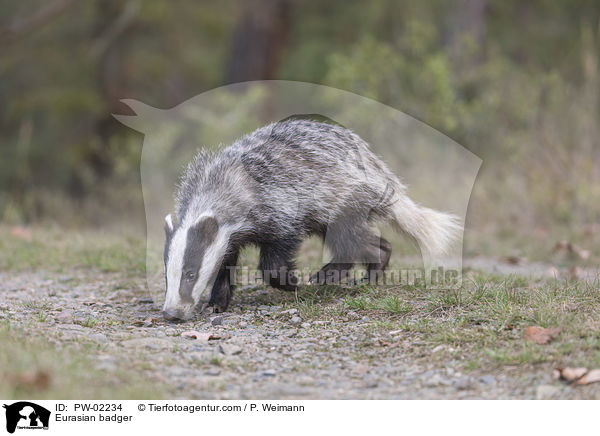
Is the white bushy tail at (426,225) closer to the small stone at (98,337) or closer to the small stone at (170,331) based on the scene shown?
the small stone at (170,331)

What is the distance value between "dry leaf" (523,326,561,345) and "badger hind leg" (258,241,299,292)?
76.8 inches

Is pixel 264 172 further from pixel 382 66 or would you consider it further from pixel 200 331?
pixel 382 66

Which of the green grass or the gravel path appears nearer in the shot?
the gravel path

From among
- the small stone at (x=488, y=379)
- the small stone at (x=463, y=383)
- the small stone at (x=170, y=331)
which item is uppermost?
the small stone at (x=170, y=331)

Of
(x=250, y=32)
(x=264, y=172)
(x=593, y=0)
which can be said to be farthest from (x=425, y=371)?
(x=593, y=0)

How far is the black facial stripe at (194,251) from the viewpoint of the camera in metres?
4.70

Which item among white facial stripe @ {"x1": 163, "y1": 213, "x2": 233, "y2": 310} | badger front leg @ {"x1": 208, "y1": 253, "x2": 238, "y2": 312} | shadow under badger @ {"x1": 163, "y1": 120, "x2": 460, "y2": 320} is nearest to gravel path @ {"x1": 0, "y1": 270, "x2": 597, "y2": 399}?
badger front leg @ {"x1": 208, "y1": 253, "x2": 238, "y2": 312}

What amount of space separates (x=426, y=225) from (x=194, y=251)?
2.12m

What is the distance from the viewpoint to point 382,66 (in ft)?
35.8

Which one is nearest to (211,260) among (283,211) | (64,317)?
(283,211)

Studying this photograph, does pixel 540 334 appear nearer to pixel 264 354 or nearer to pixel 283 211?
pixel 264 354

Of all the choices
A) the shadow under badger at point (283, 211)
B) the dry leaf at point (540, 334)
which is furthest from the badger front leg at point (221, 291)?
the dry leaf at point (540, 334)
